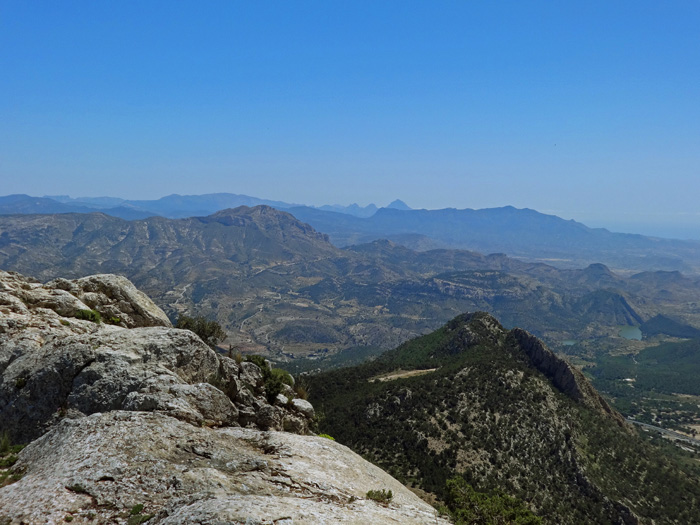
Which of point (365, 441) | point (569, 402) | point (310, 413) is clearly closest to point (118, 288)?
point (310, 413)

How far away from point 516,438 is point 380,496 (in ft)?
217

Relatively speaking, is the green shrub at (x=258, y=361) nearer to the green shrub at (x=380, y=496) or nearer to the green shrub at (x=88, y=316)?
the green shrub at (x=88, y=316)

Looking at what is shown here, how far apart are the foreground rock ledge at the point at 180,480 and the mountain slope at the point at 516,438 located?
49.9m

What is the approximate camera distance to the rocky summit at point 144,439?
50.1ft

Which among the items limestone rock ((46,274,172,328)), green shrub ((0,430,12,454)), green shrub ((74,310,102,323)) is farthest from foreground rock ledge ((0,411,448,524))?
limestone rock ((46,274,172,328))

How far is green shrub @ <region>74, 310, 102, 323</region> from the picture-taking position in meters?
33.0

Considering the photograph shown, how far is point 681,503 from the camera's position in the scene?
221 feet

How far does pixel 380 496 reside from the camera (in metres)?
20.4

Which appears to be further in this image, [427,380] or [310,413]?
[427,380]

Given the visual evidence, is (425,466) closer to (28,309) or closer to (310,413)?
(310,413)

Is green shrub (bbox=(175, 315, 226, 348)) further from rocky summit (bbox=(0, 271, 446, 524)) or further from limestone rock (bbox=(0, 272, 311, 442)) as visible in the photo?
limestone rock (bbox=(0, 272, 311, 442))

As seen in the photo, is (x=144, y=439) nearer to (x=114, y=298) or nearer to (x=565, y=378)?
(x=114, y=298)

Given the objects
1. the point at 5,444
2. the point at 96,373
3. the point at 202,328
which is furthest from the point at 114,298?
the point at 5,444

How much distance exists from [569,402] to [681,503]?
24791 millimetres
